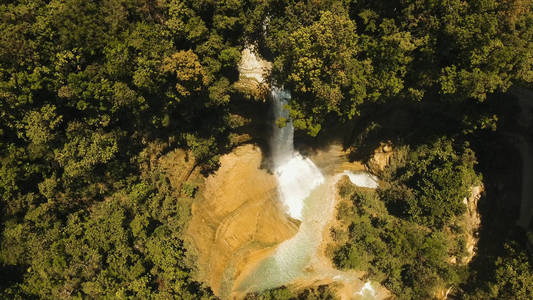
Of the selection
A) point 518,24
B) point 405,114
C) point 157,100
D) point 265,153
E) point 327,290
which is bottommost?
point 327,290

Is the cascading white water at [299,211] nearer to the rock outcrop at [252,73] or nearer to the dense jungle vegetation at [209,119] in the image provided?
the dense jungle vegetation at [209,119]

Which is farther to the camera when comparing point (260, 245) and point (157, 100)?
point (260, 245)

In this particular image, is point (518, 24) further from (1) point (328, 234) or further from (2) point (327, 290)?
(2) point (327, 290)

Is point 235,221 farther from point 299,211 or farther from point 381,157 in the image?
point 381,157

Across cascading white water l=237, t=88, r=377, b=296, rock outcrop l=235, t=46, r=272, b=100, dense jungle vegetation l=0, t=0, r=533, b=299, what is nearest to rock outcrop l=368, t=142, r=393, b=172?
dense jungle vegetation l=0, t=0, r=533, b=299

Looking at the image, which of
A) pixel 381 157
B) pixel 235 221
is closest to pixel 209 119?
pixel 235 221

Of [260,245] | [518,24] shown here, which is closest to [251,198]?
[260,245]

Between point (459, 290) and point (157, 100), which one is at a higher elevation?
point (157, 100)
